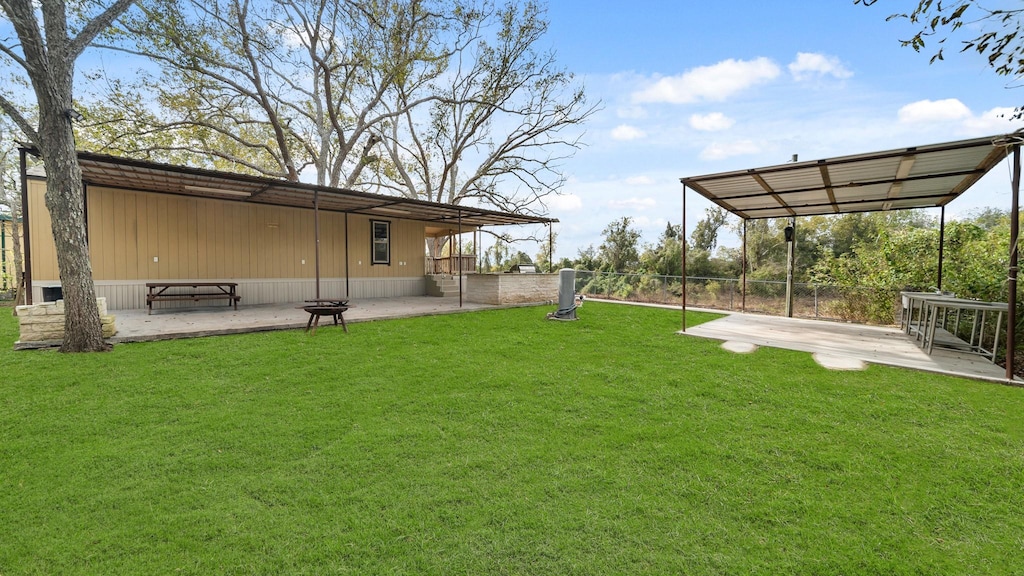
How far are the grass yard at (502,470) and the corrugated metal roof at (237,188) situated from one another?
3427mm

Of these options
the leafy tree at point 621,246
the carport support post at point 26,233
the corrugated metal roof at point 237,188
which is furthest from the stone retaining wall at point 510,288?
the carport support post at point 26,233

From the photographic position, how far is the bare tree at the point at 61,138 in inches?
195

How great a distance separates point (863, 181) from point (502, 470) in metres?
7.43

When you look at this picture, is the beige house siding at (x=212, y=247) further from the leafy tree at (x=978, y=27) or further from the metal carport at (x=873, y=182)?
the leafy tree at (x=978, y=27)

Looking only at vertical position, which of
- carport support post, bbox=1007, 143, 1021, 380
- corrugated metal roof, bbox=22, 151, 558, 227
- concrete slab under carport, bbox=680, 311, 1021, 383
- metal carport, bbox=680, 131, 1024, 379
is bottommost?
concrete slab under carport, bbox=680, 311, 1021, 383

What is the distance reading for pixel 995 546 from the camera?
6.15ft

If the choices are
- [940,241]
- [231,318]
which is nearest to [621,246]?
[940,241]

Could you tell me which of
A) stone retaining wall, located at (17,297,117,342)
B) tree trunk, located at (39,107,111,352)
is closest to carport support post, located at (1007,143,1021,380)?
tree trunk, located at (39,107,111,352)

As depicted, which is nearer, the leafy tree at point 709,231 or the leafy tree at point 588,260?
the leafy tree at point 588,260

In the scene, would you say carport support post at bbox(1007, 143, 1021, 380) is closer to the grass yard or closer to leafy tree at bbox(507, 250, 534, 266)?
the grass yard

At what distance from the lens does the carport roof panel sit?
4.81 meters

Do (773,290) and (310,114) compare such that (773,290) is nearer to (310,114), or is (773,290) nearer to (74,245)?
(74,245)

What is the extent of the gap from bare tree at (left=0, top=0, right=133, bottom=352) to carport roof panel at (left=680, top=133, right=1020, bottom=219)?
844 centimetres

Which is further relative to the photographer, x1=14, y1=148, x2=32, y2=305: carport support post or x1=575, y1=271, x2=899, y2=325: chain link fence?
x1=575, y1=271, x2=899, y2=325: chain link fence
